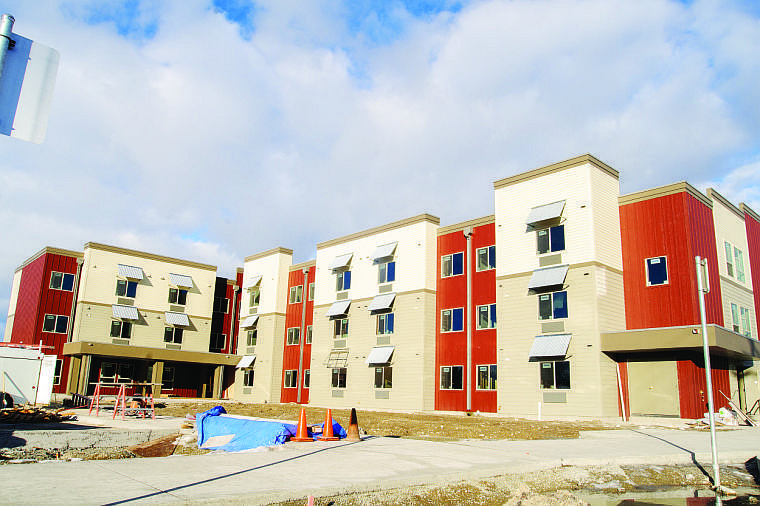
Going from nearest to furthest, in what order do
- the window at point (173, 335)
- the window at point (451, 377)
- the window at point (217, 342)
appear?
the window at point (451, 377), the window at point (173, 335), the window at point (217, 342)

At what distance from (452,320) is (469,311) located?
1708mm

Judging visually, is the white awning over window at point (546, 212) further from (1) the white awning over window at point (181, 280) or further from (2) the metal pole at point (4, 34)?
(1) the white awning over window at point (181, 280)

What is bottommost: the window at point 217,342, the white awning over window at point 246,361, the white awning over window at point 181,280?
the white awning over window at point 246,361

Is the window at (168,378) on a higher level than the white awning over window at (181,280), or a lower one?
lower

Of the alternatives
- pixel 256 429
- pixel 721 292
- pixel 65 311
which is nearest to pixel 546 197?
pixel 721 292

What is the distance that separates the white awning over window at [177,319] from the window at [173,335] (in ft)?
2.36

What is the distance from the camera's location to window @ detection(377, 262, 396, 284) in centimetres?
3841

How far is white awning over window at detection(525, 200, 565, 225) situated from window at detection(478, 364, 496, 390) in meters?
8.26

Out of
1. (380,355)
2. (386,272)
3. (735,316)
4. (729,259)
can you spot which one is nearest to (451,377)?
(380,355)

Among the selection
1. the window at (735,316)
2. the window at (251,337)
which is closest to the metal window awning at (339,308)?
the window at (251,337)

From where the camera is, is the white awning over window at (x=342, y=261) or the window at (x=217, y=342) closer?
the white awning over window at (x=342, y=261)

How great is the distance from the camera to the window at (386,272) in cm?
3841

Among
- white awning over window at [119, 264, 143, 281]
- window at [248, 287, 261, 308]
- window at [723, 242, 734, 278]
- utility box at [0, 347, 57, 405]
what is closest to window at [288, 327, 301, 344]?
window at [248, 287, 261, 308]

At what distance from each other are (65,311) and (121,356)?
6172 mm
